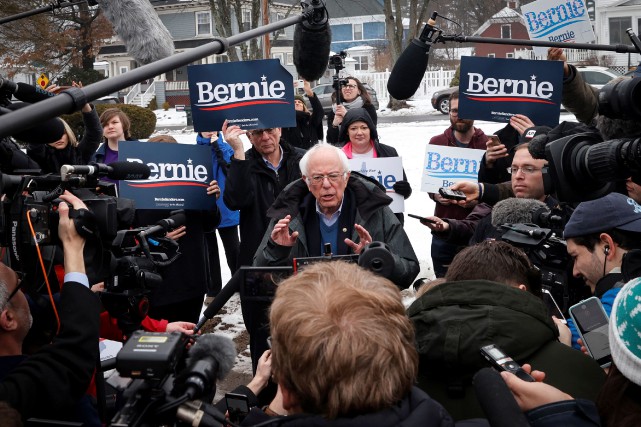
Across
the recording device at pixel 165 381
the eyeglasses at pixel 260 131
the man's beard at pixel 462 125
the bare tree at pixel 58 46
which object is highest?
the bare tree at pixel 58 46

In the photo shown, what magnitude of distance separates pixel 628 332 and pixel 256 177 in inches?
139

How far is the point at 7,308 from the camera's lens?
98.2 inches

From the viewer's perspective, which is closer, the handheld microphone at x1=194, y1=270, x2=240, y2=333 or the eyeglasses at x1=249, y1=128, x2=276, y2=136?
the handheld microphone at x1=194, y1=270, x2=240, y2=333

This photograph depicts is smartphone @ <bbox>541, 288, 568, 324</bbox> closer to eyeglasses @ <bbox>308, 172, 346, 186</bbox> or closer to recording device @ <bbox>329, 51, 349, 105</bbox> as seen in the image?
eyeglasses @ <bbox>308, 172, 346, 186</bbox>

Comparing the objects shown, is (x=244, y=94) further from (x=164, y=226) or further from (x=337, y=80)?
(x=337, y=80)

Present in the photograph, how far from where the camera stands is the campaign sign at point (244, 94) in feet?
16.5

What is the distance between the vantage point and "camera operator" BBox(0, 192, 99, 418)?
2236mm

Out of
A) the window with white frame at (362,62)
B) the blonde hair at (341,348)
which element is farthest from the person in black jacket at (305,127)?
the window with white frame at (362,62)

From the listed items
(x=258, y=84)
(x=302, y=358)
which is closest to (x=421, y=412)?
(x=302, y=358)

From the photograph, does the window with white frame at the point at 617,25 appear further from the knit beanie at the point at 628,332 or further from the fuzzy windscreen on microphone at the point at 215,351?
the fuzzy windscreen on microphone at the point at 215,351

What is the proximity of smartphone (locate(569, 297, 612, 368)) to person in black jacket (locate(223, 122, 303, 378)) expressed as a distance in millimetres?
2943

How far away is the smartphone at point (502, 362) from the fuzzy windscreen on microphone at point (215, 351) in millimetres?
683

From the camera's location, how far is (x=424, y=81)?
1416 inches

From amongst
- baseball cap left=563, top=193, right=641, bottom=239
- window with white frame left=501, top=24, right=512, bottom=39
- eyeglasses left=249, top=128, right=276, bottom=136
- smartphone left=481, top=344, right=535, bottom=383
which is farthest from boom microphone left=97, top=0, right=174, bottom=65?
window with white frame left=501, top=24, right=512, bottom=39
